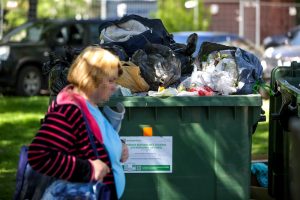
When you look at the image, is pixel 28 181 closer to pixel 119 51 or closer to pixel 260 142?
pixel 119 51

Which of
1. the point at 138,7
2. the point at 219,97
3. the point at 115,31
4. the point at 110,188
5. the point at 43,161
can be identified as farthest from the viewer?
the point at 138,7

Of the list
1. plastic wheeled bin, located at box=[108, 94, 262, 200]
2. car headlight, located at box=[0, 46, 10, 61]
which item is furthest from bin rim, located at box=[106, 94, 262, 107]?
car headlight, located at box=[0, 46, 10, 61]

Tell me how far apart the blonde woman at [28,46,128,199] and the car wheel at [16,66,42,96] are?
13371 millimetres

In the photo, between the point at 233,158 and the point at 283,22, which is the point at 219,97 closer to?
the point at 233,158

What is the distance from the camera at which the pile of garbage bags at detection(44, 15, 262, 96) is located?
5.78 meters

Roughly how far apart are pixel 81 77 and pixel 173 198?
211cm

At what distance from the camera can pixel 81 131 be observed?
379 centimetres

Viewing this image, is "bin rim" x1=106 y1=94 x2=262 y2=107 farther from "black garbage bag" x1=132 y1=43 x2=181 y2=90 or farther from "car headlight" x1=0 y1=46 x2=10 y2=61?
"car headlight" x1=0 y1=46 x2=10 y2=61

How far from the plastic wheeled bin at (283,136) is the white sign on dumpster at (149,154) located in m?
0.88

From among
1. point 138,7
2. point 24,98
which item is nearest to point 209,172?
point 24,98

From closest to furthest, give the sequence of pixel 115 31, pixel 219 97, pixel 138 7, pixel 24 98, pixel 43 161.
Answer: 1. pixel 43 161
2. pixel 219 97
3. pixel 115 31
4. pixel 24 98
5. pixel 138 7

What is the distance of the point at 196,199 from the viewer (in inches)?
223

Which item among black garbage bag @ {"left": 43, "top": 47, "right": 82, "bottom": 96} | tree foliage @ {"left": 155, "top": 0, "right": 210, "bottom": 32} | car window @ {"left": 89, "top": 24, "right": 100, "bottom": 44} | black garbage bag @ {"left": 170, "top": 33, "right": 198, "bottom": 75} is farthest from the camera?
tree foliage @ {"left": 155, "top": 0, "right": 210, "bottom": 32}

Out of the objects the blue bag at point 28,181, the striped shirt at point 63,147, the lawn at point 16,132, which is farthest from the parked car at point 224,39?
the striped shirt at point 63,147
